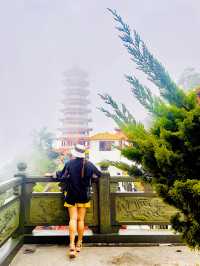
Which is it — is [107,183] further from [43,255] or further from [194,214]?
[194,214]

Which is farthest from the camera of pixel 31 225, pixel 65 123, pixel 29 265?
pixel 65 123

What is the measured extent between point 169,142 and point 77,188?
3008mm

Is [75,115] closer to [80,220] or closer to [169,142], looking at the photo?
[80,220]

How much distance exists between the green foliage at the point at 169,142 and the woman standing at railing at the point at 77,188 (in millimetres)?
2804

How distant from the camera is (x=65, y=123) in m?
73.8

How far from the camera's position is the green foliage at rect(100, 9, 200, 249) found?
1.57 meters

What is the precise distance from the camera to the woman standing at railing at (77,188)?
459cm

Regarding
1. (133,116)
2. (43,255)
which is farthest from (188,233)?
(43,255)

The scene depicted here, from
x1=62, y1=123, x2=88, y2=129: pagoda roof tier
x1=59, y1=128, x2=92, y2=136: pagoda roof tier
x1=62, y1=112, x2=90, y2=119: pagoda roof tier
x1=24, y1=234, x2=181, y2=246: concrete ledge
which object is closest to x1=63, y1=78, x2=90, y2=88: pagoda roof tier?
x1=62, y1=112, x2=90, y2=119: pagoda roof tier

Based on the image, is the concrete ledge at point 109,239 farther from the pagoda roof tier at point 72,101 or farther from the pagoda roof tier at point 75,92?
the pagoda roof tier at point 75,92

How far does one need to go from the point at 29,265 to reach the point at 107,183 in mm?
1860

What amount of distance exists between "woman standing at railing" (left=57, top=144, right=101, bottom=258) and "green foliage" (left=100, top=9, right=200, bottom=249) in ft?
9.20

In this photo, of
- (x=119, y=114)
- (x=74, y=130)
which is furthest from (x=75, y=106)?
(x=119, y=114)

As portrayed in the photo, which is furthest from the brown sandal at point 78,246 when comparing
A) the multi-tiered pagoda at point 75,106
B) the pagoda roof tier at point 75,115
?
the pagoda roof tier at point 75,115
